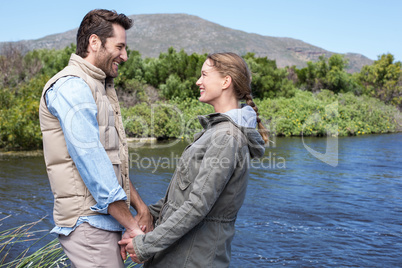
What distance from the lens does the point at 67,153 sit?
190 cm

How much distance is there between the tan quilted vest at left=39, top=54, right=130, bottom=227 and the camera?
189 centimetres

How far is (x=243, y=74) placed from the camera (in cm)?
212

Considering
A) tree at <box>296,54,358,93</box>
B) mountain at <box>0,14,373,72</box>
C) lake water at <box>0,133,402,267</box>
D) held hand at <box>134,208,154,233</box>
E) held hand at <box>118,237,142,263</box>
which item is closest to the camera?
held hand at <box>118,237,142,263</box>

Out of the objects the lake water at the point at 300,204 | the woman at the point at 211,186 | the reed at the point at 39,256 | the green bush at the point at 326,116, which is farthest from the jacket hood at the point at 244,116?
the green bush at the point at 326,116

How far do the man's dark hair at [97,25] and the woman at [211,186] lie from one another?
1.65 ft

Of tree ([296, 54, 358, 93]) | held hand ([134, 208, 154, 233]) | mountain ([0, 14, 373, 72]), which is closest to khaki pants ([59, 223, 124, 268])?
held hand ([134, 208, 154, 233])

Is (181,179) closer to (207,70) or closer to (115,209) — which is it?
→ (115,209)

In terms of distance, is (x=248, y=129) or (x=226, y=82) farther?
(x=226, y=82)

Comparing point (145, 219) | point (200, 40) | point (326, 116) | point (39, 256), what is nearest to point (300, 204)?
point (39, 256)

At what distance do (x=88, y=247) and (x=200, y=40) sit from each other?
467 feet

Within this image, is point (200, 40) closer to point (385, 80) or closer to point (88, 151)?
point (385, 80)

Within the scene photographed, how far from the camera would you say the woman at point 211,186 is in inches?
74.3

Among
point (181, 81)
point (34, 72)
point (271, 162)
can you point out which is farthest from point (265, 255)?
point (34, 72)

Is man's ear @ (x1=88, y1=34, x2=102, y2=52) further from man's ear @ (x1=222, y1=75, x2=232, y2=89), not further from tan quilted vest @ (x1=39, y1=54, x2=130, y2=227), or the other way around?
man's ear @ (x1=222, y1=75, x2=232, y2=89)
